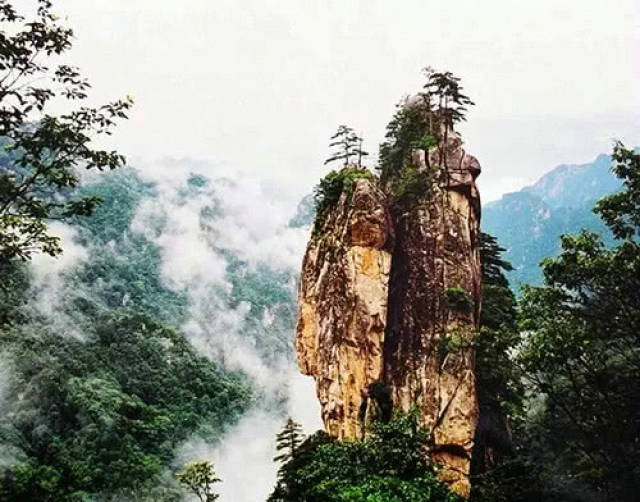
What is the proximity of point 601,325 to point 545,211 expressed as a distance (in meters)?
128

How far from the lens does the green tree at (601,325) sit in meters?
15.2

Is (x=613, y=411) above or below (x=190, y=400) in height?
below

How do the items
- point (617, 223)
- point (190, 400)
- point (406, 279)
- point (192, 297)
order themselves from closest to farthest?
point (617, 223) < point (406, 279) < point (190, 400) < point (192, 297)

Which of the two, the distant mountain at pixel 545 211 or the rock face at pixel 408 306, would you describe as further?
the distant mountain at pixel 545 211

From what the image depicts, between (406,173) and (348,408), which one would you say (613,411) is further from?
(406,173)

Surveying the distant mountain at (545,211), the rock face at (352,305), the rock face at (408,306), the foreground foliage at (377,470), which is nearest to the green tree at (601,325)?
the foreground foliage at (377,470)

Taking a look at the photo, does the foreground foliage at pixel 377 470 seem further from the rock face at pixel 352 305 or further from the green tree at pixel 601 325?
the green tree at pixel 601 325

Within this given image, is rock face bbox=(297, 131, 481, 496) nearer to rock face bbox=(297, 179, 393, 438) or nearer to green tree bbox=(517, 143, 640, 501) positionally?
rock face bbox=(297, 179, 393, 438)

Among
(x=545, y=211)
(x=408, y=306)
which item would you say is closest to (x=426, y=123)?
(x=408, y=306)

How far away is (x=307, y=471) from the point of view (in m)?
21.1

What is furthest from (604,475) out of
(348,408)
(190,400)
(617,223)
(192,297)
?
(192,297)

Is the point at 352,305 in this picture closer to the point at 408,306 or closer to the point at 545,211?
the point at 408,306

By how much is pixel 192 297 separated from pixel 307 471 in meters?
136

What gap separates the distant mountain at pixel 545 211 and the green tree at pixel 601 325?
88704 millimetres
